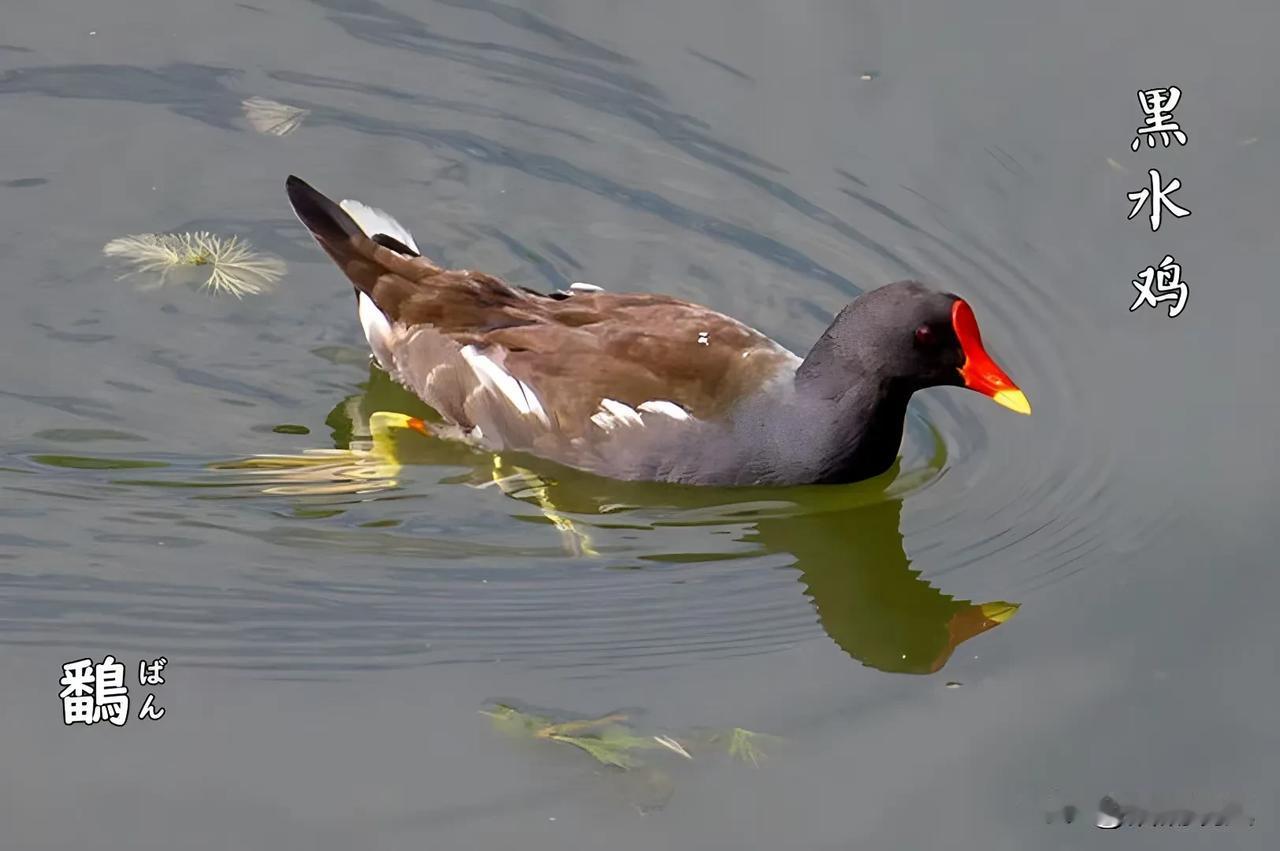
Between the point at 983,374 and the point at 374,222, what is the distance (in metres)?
2.58

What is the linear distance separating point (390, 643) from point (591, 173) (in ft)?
10.2

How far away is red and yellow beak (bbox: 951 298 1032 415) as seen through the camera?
6.68 meters

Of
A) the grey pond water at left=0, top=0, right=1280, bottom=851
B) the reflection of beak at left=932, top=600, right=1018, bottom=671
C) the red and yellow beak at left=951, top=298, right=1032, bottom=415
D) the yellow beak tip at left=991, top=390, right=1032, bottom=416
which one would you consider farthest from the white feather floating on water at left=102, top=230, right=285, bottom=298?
the reflection of beak at left=932, top=600, right=1018, bottom=671

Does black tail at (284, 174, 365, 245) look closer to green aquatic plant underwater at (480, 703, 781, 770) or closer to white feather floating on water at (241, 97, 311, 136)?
white feather floating on water at (241, 97, 311, 136)

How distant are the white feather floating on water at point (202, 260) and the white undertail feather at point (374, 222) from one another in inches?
19.9

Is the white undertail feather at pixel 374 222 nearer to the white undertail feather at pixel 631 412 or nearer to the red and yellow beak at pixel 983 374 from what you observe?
the white undertail feather at pixel 631 412

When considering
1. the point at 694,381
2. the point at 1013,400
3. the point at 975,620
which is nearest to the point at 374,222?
the point at 694,381

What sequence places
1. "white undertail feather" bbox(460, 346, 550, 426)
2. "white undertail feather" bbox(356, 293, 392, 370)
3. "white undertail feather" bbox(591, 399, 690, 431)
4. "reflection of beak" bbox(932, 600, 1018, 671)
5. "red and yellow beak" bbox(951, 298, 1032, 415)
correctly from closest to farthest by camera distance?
"reflection of beak" bbox(932, 600, 1018, 671), "red and yellow beak" bbox(951, 298, 1032, 415), "white undertail feather" bbox(591, 399, 690, 431), "white undertail feather" bbox(460, 346, 550, 426), "white undertail feather" bbox(356, 293, 392, 370)

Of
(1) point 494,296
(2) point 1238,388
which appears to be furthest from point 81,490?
(2) point 1238,388

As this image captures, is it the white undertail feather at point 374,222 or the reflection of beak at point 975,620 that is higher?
the white undertail feather at point 374,222

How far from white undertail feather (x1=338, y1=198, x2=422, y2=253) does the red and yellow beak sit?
234 cm

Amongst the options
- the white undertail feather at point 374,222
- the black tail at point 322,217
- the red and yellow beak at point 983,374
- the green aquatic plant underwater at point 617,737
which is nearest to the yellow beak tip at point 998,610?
the red and yellow beak at point 983,374

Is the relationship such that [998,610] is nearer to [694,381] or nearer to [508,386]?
[694,381]

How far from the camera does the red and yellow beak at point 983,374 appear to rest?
668 cm
